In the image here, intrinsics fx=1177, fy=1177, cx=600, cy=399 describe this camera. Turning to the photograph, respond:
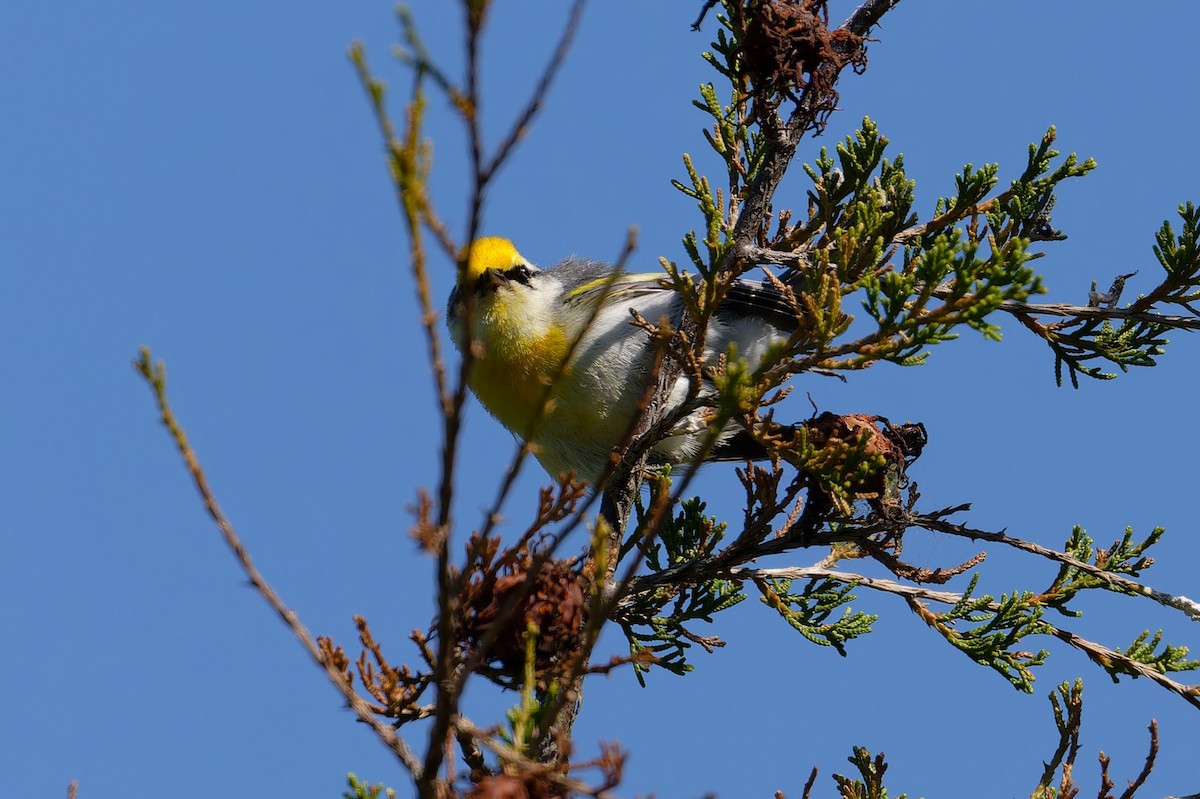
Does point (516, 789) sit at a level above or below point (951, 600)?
below

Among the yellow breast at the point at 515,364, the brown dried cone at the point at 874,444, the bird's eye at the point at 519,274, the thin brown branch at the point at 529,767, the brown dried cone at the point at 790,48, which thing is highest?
the bird's eye at the point at 519,274

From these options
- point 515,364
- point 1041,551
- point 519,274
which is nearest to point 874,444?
point 1041,551

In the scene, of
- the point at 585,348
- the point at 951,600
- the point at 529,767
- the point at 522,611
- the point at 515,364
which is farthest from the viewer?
the point at 515,364

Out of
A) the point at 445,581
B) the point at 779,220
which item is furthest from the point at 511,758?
A: the point at 779,220

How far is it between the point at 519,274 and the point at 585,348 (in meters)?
0.58

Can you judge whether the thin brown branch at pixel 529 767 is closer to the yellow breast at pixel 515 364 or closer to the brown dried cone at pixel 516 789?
the brown dried cone at pixel 516 789

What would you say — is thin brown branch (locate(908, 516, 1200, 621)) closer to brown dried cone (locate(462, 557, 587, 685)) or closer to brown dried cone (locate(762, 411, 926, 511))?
brown dried cone (locate(762, 411, 926, 511))

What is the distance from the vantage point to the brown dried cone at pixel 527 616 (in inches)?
105

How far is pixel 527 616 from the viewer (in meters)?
2.66

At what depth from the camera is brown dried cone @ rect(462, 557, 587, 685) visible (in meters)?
2.67

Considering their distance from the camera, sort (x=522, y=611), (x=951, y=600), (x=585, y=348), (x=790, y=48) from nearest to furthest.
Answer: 1. (x=522, y=611)
2. (x=790, y=48)
3. (x=951, y=600)
4. (x=585, y=348)

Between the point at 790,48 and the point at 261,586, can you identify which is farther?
the point at 790,48

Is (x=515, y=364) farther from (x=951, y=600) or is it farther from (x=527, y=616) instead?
(x=527, y=616)

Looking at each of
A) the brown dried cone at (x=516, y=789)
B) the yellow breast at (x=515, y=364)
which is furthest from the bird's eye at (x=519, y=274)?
the brown dried cone at (x=516, y=789)
